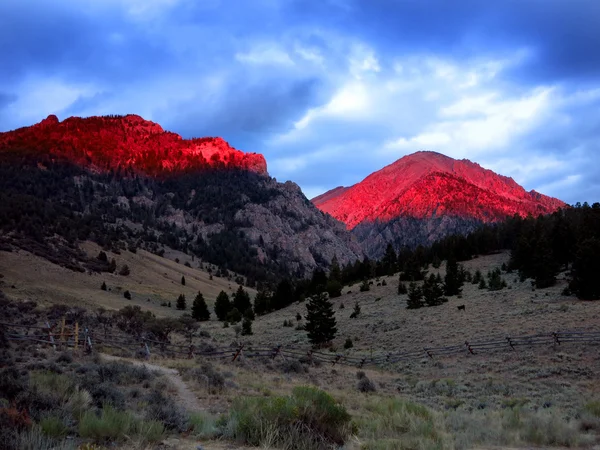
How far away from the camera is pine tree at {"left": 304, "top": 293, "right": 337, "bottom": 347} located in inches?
1524

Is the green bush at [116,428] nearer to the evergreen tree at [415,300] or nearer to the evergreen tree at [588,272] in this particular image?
the evergreen tree at [588,272]

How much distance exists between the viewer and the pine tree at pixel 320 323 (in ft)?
127

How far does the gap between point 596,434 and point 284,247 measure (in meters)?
191

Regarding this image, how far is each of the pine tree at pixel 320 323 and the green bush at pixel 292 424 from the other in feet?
99.7

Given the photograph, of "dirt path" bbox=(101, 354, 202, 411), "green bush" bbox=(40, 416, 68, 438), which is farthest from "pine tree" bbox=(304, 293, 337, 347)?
"green bush" bbox=(40, 416, 68, 438)

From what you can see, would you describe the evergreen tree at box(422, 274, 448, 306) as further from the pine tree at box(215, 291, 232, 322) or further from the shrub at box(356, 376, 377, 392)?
the pine tree at box(215, 291, 232, 322)

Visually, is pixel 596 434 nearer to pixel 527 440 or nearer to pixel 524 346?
pixel 527 440

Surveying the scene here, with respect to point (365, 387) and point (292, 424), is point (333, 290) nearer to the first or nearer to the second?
point (365, 387)

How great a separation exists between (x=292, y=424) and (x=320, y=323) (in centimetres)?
3171

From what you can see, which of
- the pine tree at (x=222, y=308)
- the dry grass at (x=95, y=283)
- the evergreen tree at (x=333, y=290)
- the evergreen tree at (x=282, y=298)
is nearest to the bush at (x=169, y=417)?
the dry grass at (x=95, y=283)

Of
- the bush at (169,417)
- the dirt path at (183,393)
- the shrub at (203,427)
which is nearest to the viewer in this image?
the shrub at (203,427)

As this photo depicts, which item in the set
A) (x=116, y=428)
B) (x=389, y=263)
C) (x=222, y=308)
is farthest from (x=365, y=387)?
A: (x=389, y=263)

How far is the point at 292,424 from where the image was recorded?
7520mm

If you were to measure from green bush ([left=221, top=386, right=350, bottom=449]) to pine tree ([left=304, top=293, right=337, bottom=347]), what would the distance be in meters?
30.4
